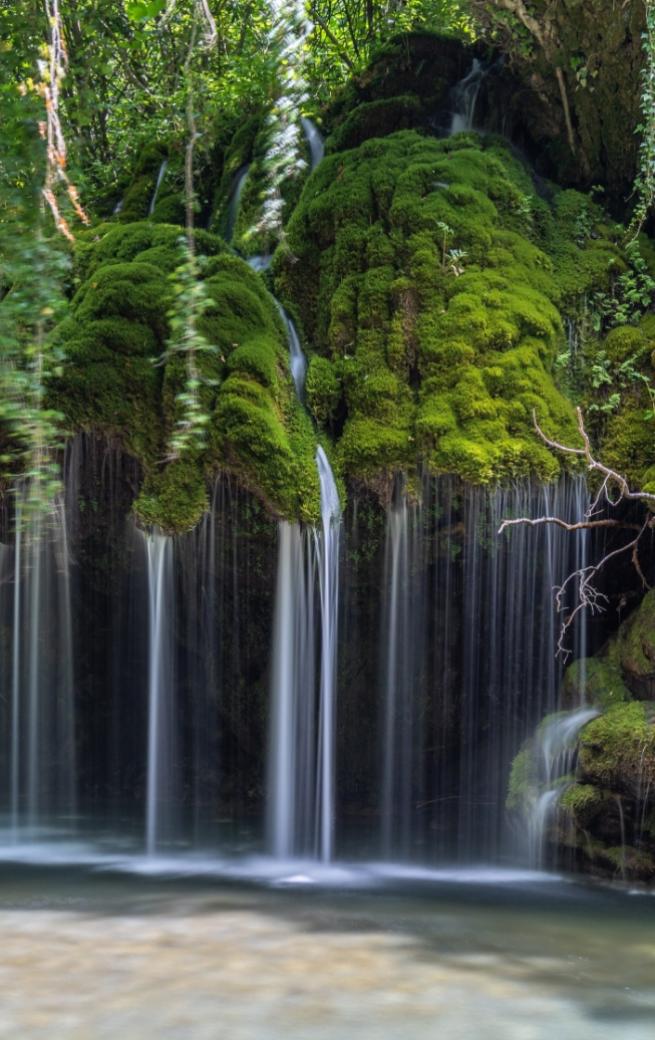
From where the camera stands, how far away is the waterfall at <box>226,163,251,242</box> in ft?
31.5

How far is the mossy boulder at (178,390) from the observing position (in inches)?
272

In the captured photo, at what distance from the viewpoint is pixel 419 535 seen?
7199 mm

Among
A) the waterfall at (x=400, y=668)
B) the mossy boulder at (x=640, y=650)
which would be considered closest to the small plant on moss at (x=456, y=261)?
the waterfall at (x=400, y=668)

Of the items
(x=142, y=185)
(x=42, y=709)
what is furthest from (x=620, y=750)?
(x=142, y=185)

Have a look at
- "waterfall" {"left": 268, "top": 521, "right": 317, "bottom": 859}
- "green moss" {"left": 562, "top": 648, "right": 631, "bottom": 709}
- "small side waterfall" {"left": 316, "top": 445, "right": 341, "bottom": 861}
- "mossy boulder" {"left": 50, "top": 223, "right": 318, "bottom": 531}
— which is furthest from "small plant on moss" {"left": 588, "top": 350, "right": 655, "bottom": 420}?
"waterfall" {"left": 268, "top": 521, "right": 317, "bottom": 859}

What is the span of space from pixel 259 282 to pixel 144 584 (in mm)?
2844

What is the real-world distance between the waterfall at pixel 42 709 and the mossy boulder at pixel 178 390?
2155 mm

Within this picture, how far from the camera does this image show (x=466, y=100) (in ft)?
32.1

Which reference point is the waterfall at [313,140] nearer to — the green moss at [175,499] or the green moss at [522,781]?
the green moss at [175,499]

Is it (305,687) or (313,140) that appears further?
(313,140)

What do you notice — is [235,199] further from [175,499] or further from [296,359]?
[175,499]

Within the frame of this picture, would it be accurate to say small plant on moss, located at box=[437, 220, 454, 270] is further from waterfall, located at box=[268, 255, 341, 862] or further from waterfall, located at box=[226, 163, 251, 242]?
waterfall, located at box=[226, 163, 251, 242]

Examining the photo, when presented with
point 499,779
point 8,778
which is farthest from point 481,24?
point 8,778

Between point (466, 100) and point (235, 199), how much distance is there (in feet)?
8.16
